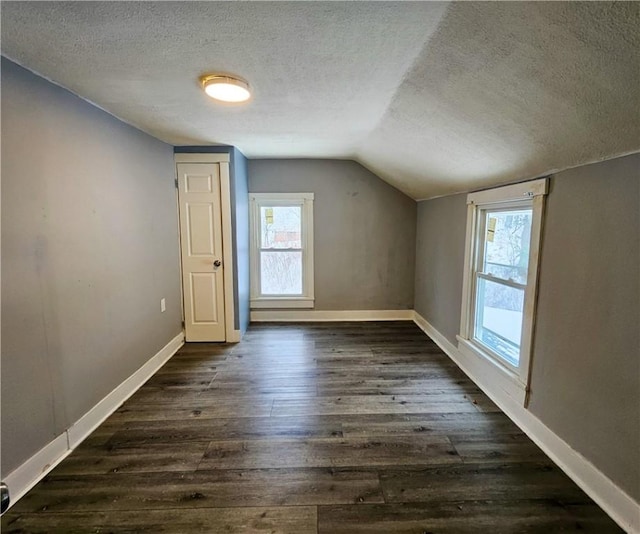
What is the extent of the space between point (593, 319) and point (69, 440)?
3.11 m

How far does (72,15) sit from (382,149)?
2482mm

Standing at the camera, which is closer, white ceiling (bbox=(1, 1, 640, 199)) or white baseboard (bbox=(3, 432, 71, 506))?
white ceiling (bbox=(1, 1, 640, 199))

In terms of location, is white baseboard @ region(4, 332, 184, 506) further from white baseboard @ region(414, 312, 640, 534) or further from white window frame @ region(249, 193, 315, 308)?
white baseboard @ region(414, 312, 640, 534)

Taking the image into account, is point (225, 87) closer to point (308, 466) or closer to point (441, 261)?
point (308, 466)

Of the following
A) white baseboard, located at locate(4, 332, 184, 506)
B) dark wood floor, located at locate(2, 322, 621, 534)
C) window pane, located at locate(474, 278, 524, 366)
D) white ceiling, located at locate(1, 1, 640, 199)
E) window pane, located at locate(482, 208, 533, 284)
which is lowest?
dark wood floor, located at locate(2, 322, 621, 534)

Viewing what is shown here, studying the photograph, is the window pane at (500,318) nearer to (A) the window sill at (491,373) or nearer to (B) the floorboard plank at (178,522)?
(A) the window sill at (491,373)

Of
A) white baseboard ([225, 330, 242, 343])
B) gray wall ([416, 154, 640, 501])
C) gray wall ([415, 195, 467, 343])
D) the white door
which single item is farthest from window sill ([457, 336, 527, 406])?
the white door

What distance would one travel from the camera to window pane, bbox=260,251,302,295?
14.6ft

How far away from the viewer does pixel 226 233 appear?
11.7 feet

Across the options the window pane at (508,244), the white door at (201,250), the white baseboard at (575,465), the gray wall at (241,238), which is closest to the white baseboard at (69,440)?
the white door at (201,250)

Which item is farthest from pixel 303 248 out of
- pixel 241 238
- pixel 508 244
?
pixel 508 244

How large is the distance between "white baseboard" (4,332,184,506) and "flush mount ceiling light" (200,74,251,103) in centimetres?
226

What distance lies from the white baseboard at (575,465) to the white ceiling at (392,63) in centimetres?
160

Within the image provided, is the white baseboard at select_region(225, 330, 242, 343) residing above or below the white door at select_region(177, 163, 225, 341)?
below
